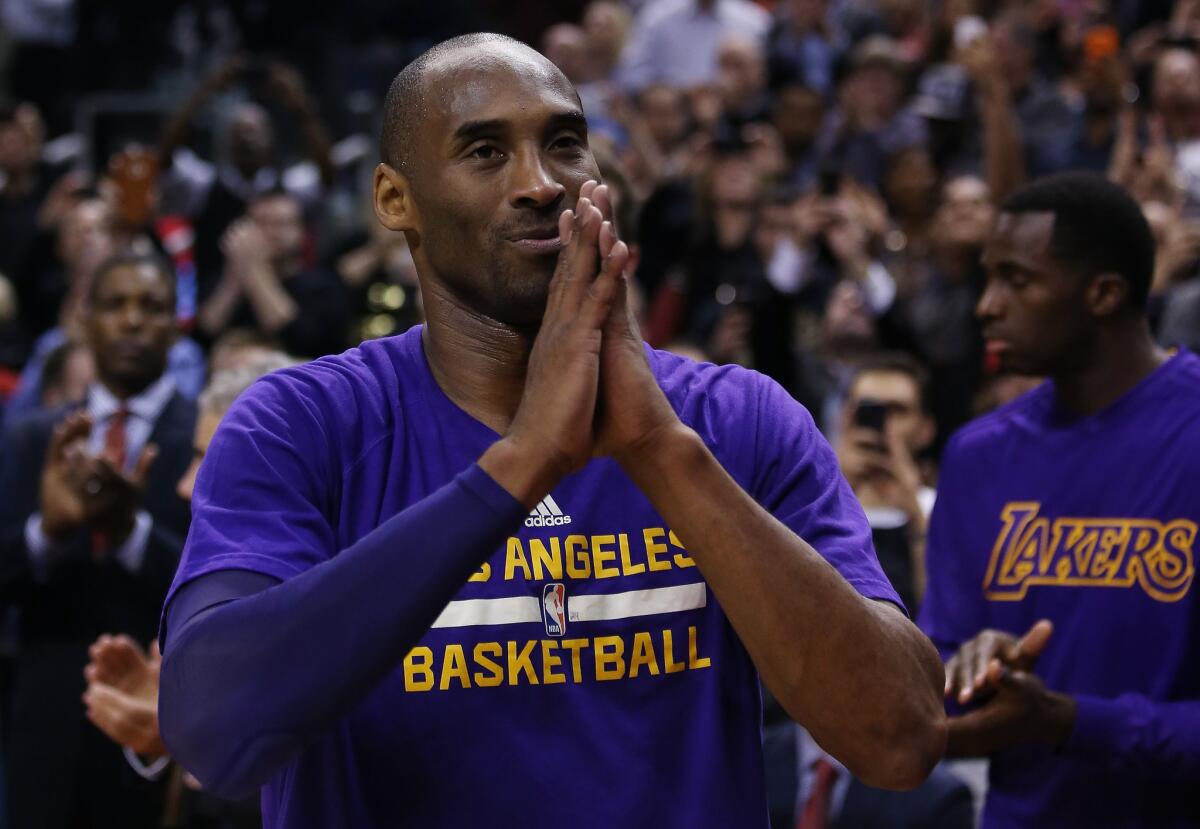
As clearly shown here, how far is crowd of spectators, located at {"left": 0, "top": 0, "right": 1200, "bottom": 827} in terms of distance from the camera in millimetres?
5340

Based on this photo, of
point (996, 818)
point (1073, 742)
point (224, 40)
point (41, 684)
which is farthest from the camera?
point (224, 40)

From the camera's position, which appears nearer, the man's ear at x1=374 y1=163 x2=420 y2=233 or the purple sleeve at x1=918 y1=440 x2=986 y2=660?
the man's ear at x1=374 y1=163 x2=420 y2=233

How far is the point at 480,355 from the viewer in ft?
7.72

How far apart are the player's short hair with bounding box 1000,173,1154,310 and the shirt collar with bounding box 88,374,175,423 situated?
122 inches

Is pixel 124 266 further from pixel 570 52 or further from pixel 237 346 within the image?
pixel 570 52

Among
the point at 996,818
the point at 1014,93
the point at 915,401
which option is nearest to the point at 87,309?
the point at 915,401

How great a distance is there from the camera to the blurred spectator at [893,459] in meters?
5.22

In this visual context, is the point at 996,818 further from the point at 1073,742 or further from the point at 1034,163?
the point at 1034,163

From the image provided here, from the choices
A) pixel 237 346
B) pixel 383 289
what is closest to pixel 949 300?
pixel 383 289

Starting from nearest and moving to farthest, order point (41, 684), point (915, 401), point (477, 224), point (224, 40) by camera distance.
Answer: point (477, 224), point (41, 684), point (915, 401), point (224, 40)

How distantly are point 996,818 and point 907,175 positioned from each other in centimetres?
500

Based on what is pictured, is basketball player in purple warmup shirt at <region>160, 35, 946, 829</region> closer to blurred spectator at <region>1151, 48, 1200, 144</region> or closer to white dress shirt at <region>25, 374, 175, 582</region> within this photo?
white dress shirt at <region>25, 374, 175, 582</region>

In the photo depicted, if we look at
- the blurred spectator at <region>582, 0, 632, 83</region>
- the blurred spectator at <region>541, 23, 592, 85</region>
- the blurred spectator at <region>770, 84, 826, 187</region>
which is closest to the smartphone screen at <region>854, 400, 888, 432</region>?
the blurred spectator at <region>770, 84, 826, 187</region>

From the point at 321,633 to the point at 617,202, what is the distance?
2682 millimetres
